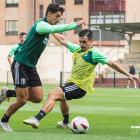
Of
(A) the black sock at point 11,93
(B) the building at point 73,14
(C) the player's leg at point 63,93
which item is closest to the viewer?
(C) the player's leg at point 63,93

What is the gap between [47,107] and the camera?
20.0 feet

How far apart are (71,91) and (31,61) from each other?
939 millimetres

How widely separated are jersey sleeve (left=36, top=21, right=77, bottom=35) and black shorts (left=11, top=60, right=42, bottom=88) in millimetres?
848

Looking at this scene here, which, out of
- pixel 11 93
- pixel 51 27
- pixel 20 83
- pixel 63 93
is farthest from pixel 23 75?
pixel 51 27

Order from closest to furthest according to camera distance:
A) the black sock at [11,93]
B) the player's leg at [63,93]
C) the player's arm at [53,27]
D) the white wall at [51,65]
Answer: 1. the player's arm at [53,27]
2. the player's leg at [63,93]
3. the black sock at [11,93]
4. the white wall at [51,65]

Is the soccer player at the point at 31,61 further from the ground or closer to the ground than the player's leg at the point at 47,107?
further from the ground

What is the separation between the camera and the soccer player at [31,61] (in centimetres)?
621

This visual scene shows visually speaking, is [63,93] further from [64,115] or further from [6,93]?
[6,93]

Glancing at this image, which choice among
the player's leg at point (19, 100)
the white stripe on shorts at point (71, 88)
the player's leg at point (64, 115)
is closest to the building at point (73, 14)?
the player's leg at point (64, 115)

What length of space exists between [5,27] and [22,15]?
346 cm

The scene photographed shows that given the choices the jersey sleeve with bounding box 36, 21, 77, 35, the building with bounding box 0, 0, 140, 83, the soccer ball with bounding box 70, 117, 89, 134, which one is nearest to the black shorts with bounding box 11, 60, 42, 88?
the jersey sleeve with bounding box 36, 21, 77, 35

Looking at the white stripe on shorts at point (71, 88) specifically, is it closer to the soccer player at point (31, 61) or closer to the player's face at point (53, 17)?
the soccer player at point (31, 61)

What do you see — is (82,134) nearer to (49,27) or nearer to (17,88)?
(17,88)

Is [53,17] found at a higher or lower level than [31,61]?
higher
